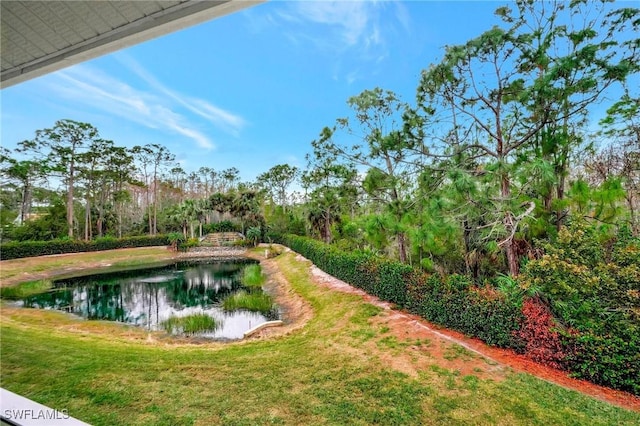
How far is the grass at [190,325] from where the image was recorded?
6.75 m

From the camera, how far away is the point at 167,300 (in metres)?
9.79

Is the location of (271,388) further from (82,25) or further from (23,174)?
(23,174)

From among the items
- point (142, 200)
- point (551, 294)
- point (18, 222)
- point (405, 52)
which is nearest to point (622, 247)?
point (551, 294)

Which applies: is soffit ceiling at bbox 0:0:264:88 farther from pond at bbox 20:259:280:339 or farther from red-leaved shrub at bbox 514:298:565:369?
pond at bbox 20:259:280:339

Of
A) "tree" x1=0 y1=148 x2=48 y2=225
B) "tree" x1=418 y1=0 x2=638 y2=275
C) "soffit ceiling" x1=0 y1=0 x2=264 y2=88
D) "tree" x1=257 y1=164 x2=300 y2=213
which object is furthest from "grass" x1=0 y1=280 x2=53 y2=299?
"tree" x1=257 y1=164 x2=300 y2=213

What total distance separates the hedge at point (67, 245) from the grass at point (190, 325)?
46.7ft

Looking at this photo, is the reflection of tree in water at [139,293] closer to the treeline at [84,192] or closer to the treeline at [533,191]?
the treeline at [533,191]

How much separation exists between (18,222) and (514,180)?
2761cm

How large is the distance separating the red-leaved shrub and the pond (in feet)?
17.5

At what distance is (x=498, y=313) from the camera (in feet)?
14.2

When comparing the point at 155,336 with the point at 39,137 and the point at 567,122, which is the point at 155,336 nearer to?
the point at 567,122

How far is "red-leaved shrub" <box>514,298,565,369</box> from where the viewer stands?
371 cm

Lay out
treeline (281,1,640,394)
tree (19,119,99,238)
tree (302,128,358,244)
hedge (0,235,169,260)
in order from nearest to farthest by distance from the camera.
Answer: treeline (281,1,640,394)
tree (302,128,358,244)
hedge (0,235,169,260)
tree (19,119,99,238)

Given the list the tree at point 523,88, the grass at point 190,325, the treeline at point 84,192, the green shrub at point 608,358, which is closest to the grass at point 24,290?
the grass at point 190,325
